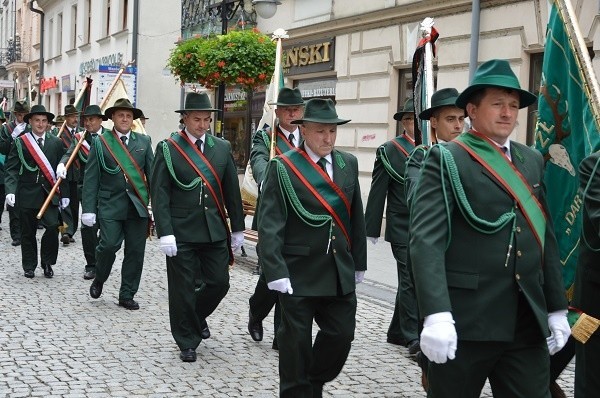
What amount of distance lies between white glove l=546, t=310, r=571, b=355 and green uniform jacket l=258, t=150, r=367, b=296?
5.40ft

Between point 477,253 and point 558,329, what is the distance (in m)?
0.49

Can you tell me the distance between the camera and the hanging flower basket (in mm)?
14859

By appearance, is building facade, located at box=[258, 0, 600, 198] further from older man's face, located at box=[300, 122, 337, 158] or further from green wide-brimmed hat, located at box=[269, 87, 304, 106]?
older man's face, located at box=[300, 122, 337, 158]

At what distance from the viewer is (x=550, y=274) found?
4016 millimetres

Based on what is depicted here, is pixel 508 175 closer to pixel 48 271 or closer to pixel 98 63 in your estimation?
pixel 48 271

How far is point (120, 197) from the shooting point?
924cm

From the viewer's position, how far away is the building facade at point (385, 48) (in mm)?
13273

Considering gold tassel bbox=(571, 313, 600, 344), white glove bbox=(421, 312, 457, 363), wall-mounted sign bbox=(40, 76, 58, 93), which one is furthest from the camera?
wall-mounted sign bbox=(40, 76, 58, 93)

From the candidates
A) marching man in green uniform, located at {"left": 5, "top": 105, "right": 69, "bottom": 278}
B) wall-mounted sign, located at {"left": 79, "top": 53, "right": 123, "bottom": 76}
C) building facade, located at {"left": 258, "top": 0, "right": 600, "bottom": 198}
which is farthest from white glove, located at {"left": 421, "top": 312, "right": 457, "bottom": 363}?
wall-mounted sign, located at {"left": 79, "top": 53, "right": 123, "bottom": 76}

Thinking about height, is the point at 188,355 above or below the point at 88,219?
below

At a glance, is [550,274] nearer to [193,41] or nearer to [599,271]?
[599,271]

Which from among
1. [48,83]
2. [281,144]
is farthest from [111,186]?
[48,83]

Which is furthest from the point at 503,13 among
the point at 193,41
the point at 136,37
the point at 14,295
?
the point at 136,37

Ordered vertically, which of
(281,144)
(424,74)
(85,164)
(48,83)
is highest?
(48,83)
